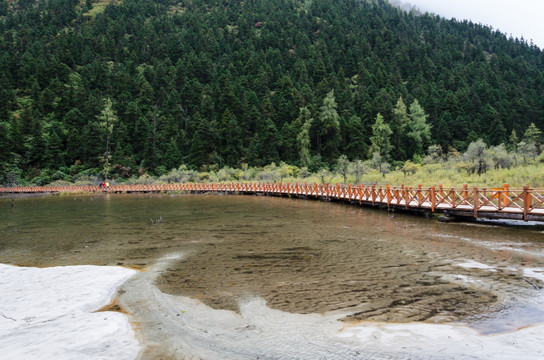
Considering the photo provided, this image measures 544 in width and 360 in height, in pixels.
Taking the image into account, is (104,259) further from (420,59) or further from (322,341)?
(420,59)

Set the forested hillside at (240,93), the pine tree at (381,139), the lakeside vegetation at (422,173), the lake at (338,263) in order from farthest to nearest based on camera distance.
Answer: the forested hillside at (240,93) → the pine tree at (381,139) → the lakeside vegetation at (422,173) → the lake at (338,263)

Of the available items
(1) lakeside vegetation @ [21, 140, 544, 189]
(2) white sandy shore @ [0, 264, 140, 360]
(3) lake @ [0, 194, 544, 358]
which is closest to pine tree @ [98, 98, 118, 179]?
(1) lakeside vegetation @ [21, 140, 544, 189]

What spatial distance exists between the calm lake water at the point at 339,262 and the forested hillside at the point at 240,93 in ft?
184

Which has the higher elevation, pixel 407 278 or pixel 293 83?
pixel 293 83

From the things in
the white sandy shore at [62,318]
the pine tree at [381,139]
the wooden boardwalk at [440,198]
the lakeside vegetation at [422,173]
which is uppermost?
the pine tree at [381,139]

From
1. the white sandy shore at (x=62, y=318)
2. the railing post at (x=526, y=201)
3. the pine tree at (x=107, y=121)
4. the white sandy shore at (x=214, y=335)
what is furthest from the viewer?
the pine tree at (x=107, y=121)

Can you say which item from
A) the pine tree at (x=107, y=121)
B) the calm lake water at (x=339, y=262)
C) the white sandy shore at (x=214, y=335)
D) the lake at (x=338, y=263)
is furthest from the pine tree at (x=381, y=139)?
the white sandy shore at (x=214, y=335)

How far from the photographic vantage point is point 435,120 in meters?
85.9

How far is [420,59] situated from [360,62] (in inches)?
984

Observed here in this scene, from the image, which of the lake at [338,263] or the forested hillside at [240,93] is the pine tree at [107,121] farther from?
the lake at [338,263]

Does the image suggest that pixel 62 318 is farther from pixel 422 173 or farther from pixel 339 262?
pixel 422 173

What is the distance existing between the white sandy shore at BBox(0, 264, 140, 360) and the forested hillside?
63.5 meters

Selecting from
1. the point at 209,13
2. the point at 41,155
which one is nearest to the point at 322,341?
the point at 41,155

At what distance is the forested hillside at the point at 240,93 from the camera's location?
75875mm
